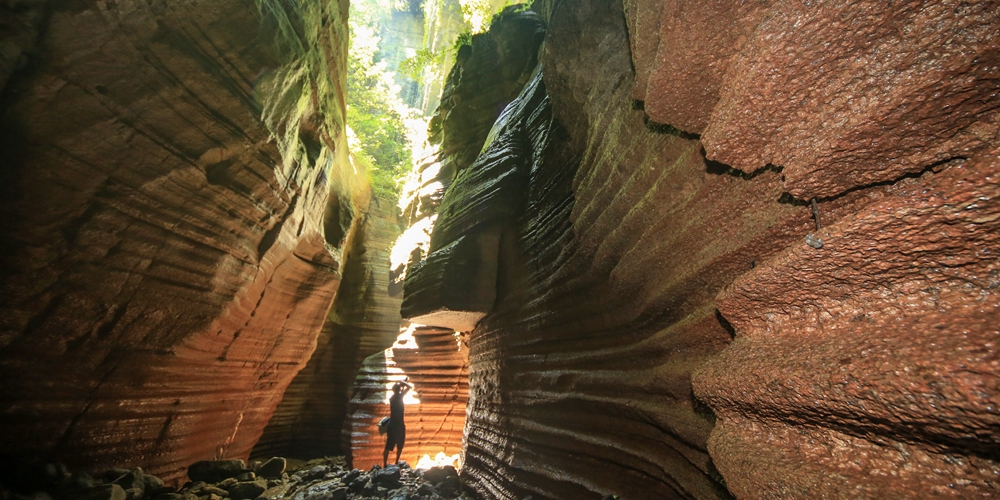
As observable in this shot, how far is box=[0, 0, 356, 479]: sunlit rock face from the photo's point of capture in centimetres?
310

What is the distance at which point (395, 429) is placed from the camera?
934cm

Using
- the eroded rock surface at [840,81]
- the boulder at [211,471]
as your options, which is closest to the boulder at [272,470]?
the boulder at [211,471]

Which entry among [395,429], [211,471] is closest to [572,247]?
[211,471]

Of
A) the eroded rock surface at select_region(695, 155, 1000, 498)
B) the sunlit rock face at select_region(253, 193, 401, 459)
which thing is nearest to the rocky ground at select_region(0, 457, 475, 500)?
the sunlit rock face at select_region(253, 193, 401, 459)

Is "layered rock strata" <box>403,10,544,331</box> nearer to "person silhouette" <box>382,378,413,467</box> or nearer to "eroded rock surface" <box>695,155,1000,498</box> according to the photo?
"person silhouette" <box>382,378,413,467</box>

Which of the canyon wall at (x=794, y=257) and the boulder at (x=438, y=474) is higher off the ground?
the canyon wall at (x=794, y=257)

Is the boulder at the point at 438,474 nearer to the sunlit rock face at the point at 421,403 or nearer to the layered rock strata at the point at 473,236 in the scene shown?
the layered rock strata at the point at 473,236

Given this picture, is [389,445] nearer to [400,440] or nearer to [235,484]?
[400,440]

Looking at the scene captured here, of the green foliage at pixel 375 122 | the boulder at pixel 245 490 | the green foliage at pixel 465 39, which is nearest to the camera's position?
the boulder at pixel 245 490

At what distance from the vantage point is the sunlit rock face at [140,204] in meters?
3.10

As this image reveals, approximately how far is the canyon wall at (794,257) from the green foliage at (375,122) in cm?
1060

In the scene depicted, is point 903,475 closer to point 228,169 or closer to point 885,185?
point 885,185

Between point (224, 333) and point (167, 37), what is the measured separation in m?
3.83

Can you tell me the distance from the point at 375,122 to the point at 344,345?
7292 millimetres
